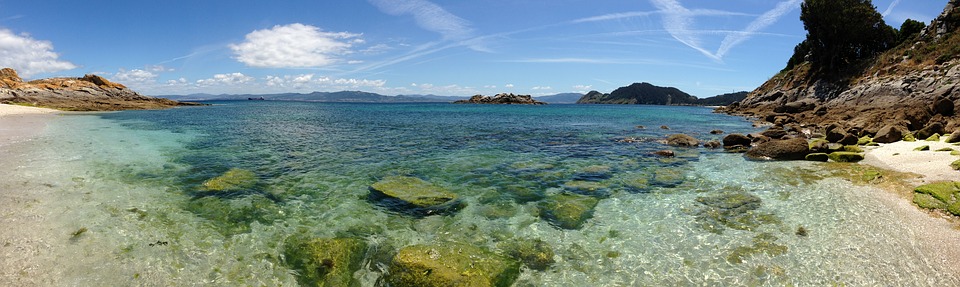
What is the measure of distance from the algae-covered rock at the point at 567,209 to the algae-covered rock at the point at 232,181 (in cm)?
1083

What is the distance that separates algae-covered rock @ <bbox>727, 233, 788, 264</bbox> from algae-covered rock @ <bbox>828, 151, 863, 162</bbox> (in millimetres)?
13296

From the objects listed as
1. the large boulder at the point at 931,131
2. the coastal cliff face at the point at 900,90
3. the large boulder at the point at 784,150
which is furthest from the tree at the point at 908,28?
the large boulder at the point at 784,150

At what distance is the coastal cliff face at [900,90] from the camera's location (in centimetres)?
2783

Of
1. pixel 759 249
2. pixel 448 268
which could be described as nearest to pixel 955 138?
pixel 759 249

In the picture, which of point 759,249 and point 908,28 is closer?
point 759,249

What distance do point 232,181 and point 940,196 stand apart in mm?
22688

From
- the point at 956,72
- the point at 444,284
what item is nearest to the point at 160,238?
the point at 444,284

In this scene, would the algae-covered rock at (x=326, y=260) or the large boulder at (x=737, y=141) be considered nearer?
the algae-covered rock at (x=326, y=260)

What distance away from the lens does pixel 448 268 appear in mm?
8039

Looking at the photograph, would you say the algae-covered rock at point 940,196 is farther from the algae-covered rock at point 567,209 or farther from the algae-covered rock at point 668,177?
the algae-covered rock at point 567,209

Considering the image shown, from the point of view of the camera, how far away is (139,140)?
29.2 metres

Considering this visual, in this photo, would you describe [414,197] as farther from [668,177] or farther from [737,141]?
[737,141]

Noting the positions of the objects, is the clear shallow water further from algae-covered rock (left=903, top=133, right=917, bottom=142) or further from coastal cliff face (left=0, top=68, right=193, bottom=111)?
coastal cliff face (left=0, top=68, right=193, bottom=111)

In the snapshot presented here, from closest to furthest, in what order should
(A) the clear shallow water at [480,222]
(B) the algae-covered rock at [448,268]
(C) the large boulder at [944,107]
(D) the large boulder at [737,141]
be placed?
(B) the algae-covered rock at [448,268], (A) the clear shallow water at [480,222], (D) the large boulder at [737,141], (C) the large boulder at [944,107]
